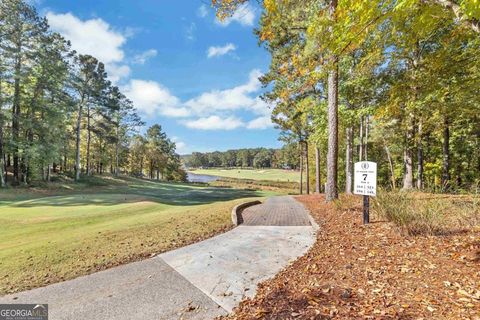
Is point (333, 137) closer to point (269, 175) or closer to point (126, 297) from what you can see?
point (126, 297)

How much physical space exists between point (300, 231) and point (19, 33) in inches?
994

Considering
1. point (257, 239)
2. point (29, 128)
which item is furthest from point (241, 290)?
point (29, 128)

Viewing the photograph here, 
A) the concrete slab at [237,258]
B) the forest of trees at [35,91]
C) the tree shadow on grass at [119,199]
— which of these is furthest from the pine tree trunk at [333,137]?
the forest of trees at [35,91]

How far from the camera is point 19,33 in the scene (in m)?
19.0

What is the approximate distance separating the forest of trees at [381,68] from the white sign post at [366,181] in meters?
1.61

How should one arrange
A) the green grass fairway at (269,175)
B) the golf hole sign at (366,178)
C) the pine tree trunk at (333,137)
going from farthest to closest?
the green grass fairway at (269,175), the pine tree trunk at (333,137), the golf hole sign at (366,178)

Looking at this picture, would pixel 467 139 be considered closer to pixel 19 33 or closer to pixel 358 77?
pixel 358 77

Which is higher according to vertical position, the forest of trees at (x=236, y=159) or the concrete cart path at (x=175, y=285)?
the forest of trees at (x=236, y=159)

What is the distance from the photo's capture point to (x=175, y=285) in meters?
3.79

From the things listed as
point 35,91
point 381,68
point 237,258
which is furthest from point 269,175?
point 237,258

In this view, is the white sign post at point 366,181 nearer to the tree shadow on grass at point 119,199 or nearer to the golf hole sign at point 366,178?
the golf hole sign at point 366,178

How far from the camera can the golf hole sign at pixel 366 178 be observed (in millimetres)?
5320

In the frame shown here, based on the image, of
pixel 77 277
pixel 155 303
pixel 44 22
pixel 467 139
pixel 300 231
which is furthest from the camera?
pixel 44 22

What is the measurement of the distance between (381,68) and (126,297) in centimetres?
1192
